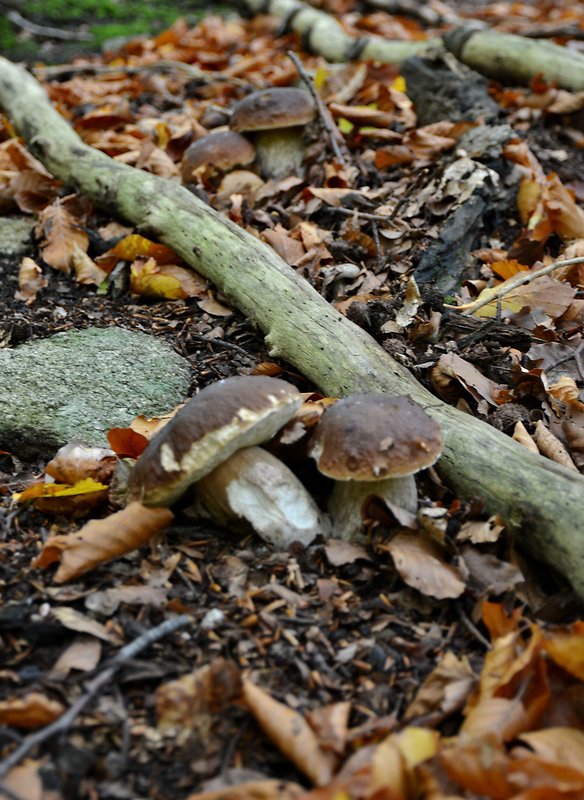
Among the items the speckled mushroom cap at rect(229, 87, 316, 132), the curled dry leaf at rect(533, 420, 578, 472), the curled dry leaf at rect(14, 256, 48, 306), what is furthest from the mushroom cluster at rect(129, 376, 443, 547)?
the speckled mushroom cap at rect(229, 87, 316, 132)

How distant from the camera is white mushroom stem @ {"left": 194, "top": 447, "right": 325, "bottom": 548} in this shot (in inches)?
97.1

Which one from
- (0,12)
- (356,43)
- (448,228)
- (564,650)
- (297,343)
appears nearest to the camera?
(564,650)

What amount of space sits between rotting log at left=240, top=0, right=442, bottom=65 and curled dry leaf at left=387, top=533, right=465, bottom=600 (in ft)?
15.3

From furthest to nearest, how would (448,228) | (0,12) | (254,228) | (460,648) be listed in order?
(0,12) → (254,228) → (448,228) → (460,648)

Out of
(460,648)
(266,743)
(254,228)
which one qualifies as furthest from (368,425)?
(254,228)

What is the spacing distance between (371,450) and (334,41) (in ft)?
19.3

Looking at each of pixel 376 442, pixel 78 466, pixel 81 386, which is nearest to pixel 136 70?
pixel 81 386

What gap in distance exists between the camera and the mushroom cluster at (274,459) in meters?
2.27

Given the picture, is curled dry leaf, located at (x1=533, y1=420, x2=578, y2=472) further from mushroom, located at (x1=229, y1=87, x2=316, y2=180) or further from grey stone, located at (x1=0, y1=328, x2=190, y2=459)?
mushroom, located at (x1=229, y1=87, x2=316, y2=180)

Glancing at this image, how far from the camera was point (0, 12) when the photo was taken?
888 centimetres

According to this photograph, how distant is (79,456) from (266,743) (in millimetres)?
1319

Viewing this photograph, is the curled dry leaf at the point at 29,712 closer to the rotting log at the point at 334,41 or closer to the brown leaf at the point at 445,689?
the brown leaf at the point at 445,689

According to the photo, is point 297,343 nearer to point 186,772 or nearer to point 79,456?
Answer: point 79,456

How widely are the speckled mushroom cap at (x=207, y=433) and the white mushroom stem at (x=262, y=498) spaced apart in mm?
105
